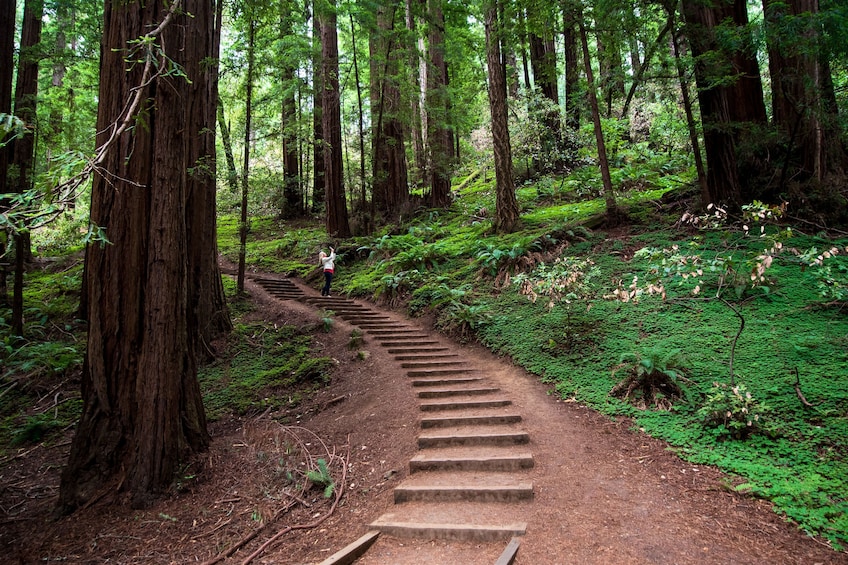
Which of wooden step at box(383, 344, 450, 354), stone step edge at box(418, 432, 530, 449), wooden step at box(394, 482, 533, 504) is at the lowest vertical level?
wooden step at box(394, 482, 533, 504)

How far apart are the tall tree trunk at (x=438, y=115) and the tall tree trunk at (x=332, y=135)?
3.20 metres

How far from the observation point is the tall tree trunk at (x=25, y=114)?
779 cm

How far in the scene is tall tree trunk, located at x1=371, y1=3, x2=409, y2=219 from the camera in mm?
13695

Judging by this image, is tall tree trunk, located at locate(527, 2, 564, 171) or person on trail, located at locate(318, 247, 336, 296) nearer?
person on trail, located at locate(318, 247, 336, 296)

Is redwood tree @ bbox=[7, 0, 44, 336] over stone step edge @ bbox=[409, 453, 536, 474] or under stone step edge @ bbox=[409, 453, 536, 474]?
over

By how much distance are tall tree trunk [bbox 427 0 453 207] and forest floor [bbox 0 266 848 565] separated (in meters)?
11.4

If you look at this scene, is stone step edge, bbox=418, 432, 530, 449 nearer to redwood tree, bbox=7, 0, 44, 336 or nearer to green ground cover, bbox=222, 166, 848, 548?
green ground cover, bbox=222, 166, 848, 548

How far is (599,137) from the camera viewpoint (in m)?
9.67

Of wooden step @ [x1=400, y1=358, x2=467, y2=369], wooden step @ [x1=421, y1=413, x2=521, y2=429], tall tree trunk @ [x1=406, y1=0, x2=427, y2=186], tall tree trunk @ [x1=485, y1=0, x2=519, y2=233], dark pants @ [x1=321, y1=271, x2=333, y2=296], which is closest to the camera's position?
wooden step @ [x1=421, y1=413, x2=521, y2=429]

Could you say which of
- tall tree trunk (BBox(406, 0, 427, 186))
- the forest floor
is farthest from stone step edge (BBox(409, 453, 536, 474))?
tall tree trunk (BBox(406, 0, 427, 186))

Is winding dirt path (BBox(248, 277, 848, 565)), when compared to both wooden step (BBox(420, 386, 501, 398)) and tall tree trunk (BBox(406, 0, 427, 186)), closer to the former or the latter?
wooden step (BBox(420, 386, 501, 398))

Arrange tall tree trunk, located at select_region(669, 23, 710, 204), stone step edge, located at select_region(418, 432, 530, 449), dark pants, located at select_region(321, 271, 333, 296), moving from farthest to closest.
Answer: dark pants, located at select_region(321, 271, 333, 296) → tall tree trunk, located at select_region(669, 23, 710, 204) → stone step edge, located at select_region(418, 432, 530, 449)

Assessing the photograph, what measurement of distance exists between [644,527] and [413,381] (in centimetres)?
399

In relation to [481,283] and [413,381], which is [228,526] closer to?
[413,381]
